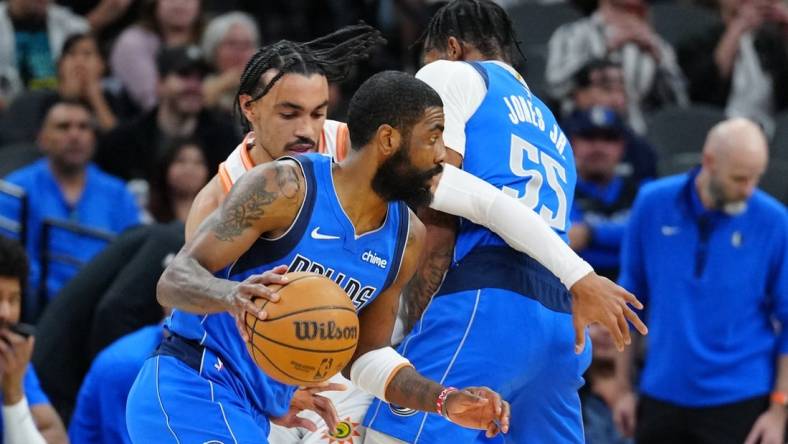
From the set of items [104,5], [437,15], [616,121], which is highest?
[437,15]

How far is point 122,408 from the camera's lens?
23.1 ft

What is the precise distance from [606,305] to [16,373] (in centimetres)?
305

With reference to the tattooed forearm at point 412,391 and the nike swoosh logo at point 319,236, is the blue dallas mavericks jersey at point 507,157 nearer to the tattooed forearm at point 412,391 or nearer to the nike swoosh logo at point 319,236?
the tattooed forearm at point 412,391

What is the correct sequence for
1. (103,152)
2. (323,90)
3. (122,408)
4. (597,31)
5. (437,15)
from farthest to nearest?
(597,31)
(103,152)
(122,408)
(437,15)
(323,90)

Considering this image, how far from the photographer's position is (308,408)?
531 centimetres

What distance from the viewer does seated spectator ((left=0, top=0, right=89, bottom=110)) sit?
11141 millimetres

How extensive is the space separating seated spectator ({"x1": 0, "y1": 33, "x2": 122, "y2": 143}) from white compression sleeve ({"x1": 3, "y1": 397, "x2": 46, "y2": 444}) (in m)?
3.83

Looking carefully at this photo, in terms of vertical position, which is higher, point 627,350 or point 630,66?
point 630,66

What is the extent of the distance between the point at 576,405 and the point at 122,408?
2.48m

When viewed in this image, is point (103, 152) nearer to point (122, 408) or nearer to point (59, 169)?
point (59, 169)

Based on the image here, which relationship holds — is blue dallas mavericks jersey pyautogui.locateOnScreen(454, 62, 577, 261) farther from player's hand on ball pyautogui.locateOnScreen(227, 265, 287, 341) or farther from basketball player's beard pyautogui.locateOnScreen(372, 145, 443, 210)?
player's hand on ball pyautogui.locateOnScreen(227, 265, 287, 341)

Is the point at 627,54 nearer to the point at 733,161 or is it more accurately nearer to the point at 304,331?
the point at 733,161

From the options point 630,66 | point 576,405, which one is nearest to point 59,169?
point 630,66

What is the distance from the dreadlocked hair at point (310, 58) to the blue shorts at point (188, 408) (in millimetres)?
1052
